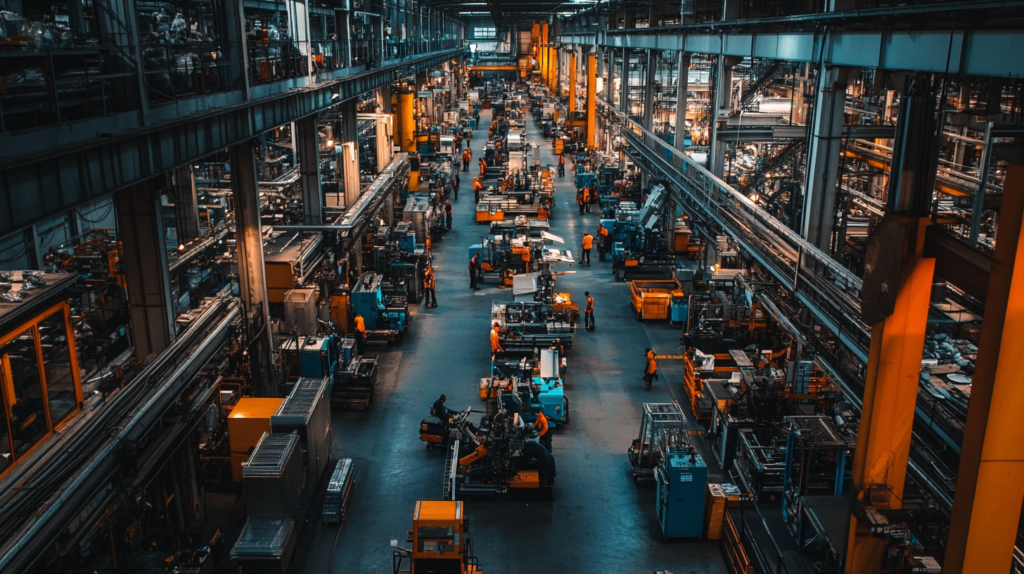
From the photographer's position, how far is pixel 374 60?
92.5ft

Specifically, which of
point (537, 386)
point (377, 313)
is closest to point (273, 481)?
point (537, 386)

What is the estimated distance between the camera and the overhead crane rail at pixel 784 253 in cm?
1187

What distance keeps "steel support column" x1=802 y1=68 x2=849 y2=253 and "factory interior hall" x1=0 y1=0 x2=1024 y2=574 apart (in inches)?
2.1

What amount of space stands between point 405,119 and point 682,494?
2975cm

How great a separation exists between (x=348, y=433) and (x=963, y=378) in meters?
11.3

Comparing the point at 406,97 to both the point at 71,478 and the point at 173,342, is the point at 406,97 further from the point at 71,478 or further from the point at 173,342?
the point at 71,478

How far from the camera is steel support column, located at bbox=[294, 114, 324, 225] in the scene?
66.9 ft

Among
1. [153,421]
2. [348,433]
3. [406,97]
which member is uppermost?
[406,97]

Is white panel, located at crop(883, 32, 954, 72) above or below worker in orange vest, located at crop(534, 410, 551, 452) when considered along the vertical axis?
above

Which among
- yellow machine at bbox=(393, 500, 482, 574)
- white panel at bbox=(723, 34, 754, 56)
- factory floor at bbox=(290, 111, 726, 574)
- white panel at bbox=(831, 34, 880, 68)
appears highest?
white panel at bbox=(723, 34, 754, 56)

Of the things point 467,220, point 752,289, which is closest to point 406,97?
point 467,220

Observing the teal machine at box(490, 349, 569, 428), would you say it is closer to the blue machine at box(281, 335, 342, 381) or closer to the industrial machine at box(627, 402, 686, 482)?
the industrial machine at box(627, 402, 686, 482)

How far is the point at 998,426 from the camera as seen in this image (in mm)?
6488

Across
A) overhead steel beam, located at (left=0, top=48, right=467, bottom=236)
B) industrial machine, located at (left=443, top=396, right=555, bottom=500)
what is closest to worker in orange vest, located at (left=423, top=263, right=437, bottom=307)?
overhead steel beam, located at (left=0, top=48, right=467, bottom=236)
